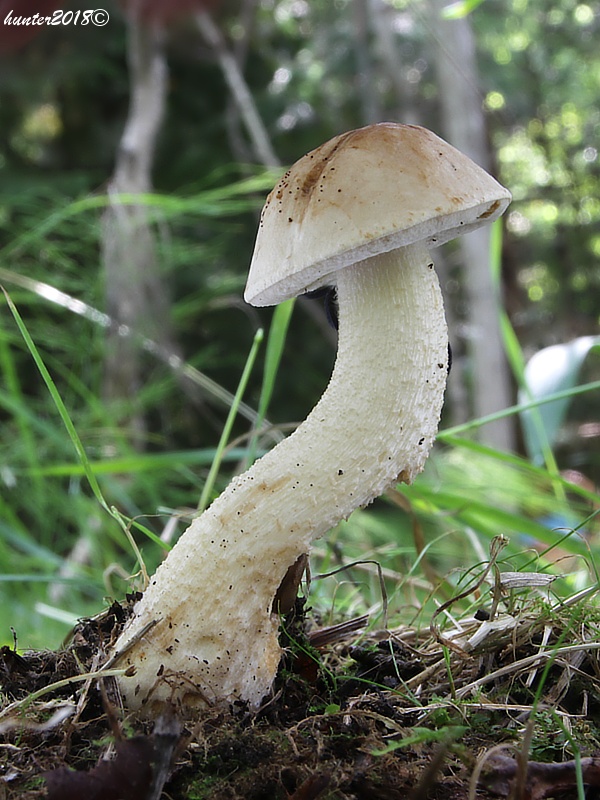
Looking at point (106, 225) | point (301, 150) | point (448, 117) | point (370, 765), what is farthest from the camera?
point (301, 150)

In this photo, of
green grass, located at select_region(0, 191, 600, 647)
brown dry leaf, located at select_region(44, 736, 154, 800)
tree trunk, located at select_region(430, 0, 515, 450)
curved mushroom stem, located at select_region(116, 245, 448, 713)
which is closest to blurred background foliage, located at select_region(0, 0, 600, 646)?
green grass, located at select_region(0, 191, 600, 647)

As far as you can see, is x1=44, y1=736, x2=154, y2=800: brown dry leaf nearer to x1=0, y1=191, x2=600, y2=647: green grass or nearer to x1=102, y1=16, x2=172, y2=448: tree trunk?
x1=0, y1=191, x2=600, y2=647: green grass

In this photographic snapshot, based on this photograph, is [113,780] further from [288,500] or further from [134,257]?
[134,257]

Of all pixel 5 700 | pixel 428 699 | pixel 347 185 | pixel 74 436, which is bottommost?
pixel 428 699

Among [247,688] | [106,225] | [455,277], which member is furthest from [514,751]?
[455,277]

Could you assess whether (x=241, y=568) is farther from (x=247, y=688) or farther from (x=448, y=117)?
(x=448, y=117)

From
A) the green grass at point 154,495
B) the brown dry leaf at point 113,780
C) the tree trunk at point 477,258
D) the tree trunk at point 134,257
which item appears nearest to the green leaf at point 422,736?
the brown dry leaf at point 113,780

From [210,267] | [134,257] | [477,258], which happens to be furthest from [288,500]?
[210,267]
